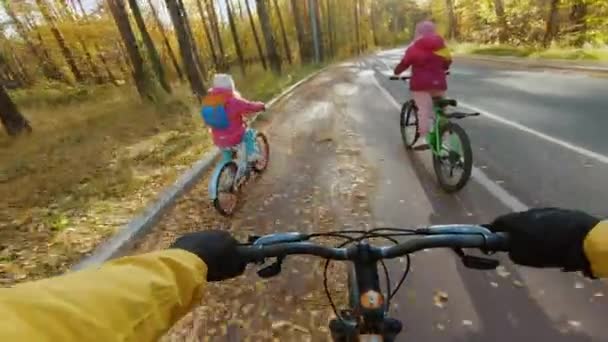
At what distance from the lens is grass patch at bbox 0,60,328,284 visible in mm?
4605

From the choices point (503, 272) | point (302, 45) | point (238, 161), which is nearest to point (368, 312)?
point (503, 272)

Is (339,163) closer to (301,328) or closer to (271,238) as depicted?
(301,328)

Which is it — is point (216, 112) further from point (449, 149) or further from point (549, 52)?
point (549, 52)

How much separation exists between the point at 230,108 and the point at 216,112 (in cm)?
20

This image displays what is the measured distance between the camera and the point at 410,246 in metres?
1.50

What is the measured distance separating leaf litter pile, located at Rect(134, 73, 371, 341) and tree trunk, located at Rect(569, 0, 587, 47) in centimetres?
2164

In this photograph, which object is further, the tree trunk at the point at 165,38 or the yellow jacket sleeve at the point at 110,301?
the tree trunk at the point at 165,38

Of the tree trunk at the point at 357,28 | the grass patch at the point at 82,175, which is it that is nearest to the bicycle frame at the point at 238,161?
the grass patch at the point at 82,175

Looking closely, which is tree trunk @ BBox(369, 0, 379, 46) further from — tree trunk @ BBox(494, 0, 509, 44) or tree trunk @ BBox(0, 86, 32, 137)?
tree trunk @ BBox(0, 86, 32, 137)

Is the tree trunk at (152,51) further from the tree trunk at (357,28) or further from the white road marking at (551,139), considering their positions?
the tree trunk at (357,28)

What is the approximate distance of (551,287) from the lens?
3.35m

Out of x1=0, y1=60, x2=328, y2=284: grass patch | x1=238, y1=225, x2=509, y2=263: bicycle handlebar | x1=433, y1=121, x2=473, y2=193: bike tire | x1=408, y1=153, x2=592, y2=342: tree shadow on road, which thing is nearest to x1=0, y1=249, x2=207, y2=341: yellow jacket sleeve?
x1=238, y1=225, x2=509, y2=263: bicycle handlebar

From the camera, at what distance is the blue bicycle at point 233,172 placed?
17.1 ft

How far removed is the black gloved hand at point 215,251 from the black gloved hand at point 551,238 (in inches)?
41.4
